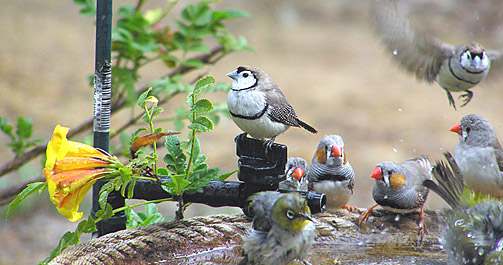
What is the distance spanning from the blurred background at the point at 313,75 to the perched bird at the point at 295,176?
292 centimetres

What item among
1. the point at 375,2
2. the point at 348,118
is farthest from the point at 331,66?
the point at 375,2

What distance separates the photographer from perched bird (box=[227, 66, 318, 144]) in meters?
1.74

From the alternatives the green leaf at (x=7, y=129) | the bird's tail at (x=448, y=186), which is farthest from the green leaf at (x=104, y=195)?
the bird's tail at (x=448, y=186)

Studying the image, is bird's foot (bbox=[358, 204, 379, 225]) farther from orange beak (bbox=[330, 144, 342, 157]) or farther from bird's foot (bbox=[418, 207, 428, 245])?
orange beak (bbox=[330, 144, 342, 157])

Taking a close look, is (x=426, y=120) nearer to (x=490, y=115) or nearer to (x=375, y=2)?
(x=490, y=115)

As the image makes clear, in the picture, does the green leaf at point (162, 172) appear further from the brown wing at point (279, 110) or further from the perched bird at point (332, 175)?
the perched bird at point (332, 175)

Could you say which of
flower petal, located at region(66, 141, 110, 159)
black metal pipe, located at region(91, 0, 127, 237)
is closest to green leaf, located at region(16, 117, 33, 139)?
black metal pipe, located at region(91, 0, 127, 237)

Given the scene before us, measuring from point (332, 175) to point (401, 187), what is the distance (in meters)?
0.35

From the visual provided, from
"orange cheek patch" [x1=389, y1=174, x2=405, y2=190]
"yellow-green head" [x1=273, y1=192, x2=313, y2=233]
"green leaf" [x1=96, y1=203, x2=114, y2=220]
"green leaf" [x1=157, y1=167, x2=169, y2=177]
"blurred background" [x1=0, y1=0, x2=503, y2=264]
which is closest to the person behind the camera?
"yellow-green head" [x1=273, y1=192, x2=313, y2=233]

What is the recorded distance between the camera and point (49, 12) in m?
7.62

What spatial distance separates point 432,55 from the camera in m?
2.59

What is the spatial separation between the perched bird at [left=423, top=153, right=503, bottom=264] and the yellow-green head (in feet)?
1.79

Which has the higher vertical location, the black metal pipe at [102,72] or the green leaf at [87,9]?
the green leaf at [87,9]

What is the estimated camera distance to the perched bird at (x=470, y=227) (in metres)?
1.74
